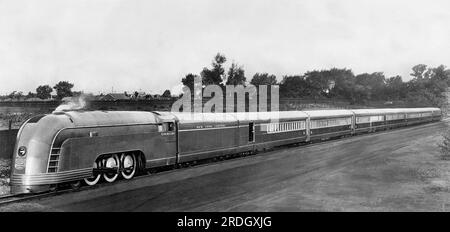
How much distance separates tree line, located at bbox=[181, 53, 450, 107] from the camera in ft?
220

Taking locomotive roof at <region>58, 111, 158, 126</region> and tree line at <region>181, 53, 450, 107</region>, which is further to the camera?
tree line at <region>181, 53, 450, 107</region>

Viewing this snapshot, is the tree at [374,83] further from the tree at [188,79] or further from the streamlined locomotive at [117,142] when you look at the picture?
the streamlined locomotive at [117,142]

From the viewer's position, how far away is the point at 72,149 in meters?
12.0

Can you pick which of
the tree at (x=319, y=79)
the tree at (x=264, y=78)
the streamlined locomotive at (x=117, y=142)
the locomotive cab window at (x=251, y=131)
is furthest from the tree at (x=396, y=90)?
the locomotive cab window at (x=251, y=131)

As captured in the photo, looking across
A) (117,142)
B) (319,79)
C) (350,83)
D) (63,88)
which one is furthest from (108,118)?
(319,79)

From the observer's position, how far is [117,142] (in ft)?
44.1

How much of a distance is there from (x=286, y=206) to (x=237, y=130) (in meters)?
11.0

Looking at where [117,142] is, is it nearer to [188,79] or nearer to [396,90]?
[188,79]

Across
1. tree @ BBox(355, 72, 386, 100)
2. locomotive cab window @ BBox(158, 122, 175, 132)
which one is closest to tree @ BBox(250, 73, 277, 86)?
tree @ BBox(355, 72, 386, 100)

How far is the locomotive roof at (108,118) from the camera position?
12473mm

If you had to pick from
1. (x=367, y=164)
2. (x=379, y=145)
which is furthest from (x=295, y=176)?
(x=379, y=145)

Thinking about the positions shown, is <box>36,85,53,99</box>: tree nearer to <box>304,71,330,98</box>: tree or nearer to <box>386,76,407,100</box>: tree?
<box>304,71,330,98</box>: tree

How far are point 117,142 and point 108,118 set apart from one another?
0.84m
